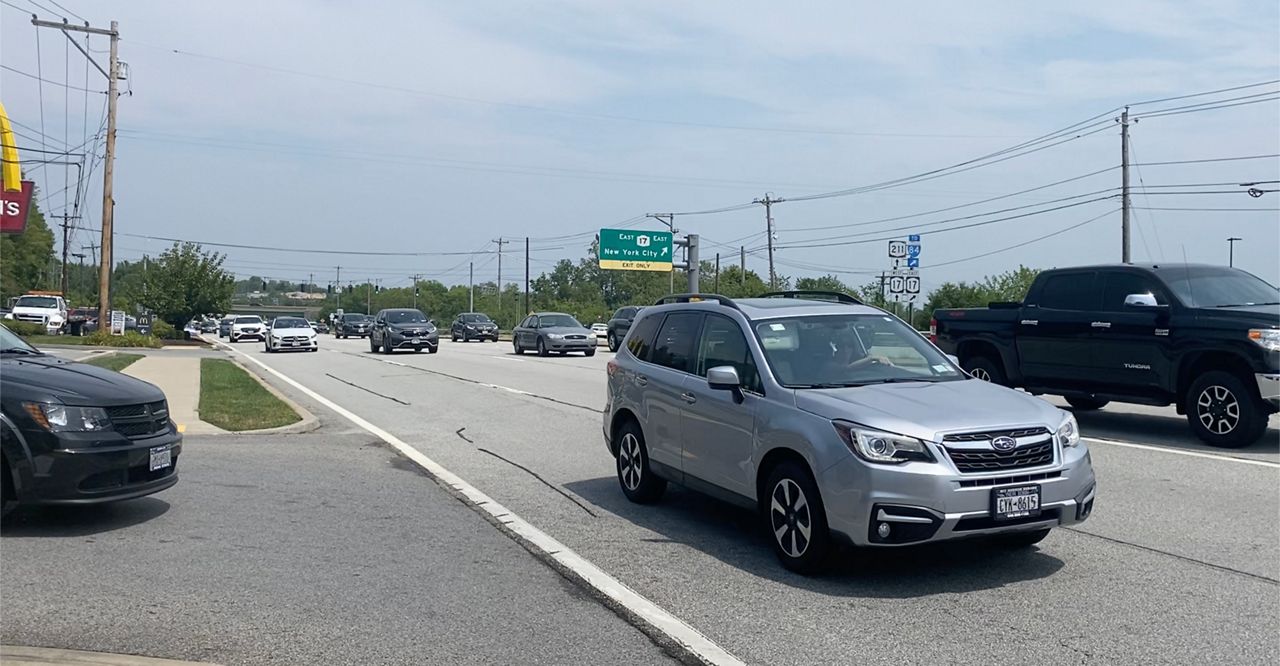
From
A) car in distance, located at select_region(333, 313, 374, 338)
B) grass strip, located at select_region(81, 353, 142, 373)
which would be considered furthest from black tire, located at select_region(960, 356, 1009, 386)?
car in distance, located at select_region(333, 313, 374, 338)

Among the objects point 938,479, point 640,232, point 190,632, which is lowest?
point 190,632

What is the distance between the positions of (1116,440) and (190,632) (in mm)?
10759

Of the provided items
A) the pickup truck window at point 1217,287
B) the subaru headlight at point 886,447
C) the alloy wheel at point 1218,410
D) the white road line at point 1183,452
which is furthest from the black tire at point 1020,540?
the pickup truck window at point 1217,287

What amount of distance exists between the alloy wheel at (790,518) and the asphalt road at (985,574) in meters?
0.20

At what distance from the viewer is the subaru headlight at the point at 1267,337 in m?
11.8

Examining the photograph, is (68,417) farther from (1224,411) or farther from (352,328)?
(352,328)

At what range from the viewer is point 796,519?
6.77m

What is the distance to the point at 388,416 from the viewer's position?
16.8 m

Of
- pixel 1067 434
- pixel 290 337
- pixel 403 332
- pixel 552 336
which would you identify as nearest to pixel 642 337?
pixel 1067 434

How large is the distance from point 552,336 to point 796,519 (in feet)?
101

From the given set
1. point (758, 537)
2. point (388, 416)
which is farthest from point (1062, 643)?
point (388, 416)

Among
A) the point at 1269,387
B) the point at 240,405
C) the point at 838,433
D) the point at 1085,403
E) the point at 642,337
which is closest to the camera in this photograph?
the point at 838,433

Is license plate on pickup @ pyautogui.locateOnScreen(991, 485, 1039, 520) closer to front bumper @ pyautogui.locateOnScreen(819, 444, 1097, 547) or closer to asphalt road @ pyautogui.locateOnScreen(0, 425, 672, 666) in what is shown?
front bumper @ pyautogui.locateOnScreen(819, 444, 1097, 547)

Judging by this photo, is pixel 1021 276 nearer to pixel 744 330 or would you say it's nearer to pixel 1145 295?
pixel 1145 295
